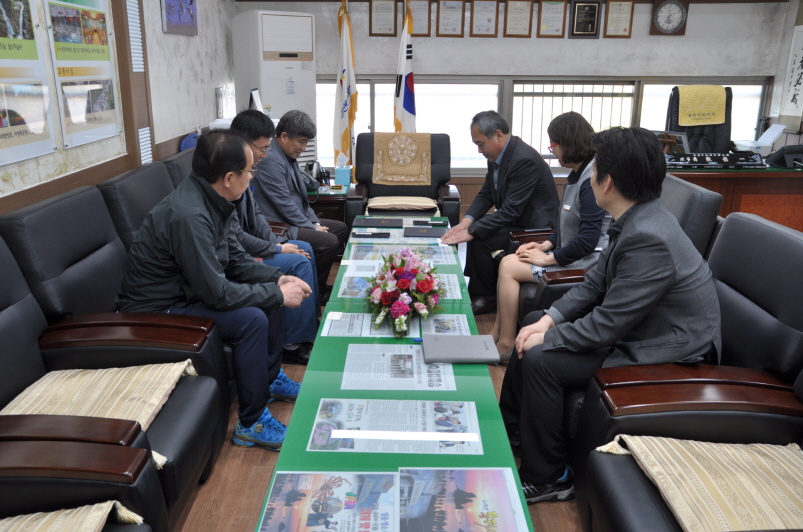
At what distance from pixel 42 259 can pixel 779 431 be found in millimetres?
2241

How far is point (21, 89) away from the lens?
2334mm

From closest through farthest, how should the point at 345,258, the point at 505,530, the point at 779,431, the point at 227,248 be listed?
1. the point at 505,530
2. the point at 779,431
3. the point at 227,248
4. the point at 345,258

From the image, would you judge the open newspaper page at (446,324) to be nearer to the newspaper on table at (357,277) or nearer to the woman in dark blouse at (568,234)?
the newspaper on table at (357,277)

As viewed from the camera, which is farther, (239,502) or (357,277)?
(357,277)

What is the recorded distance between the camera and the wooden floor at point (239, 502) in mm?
1969

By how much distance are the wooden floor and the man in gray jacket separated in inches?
2.8

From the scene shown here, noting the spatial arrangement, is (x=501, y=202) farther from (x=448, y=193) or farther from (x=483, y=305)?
(x=448, y=193)

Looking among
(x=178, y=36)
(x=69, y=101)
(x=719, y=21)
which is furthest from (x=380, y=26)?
(x=69, y=101)

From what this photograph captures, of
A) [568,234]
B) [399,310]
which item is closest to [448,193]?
[568,234]

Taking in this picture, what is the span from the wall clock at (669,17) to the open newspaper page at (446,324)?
173 inches

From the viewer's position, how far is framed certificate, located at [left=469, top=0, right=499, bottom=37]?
17.8 feet

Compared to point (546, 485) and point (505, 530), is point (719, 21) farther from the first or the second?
point (505, 530)

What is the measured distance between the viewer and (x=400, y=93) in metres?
5.40

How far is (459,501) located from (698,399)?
0.74m
